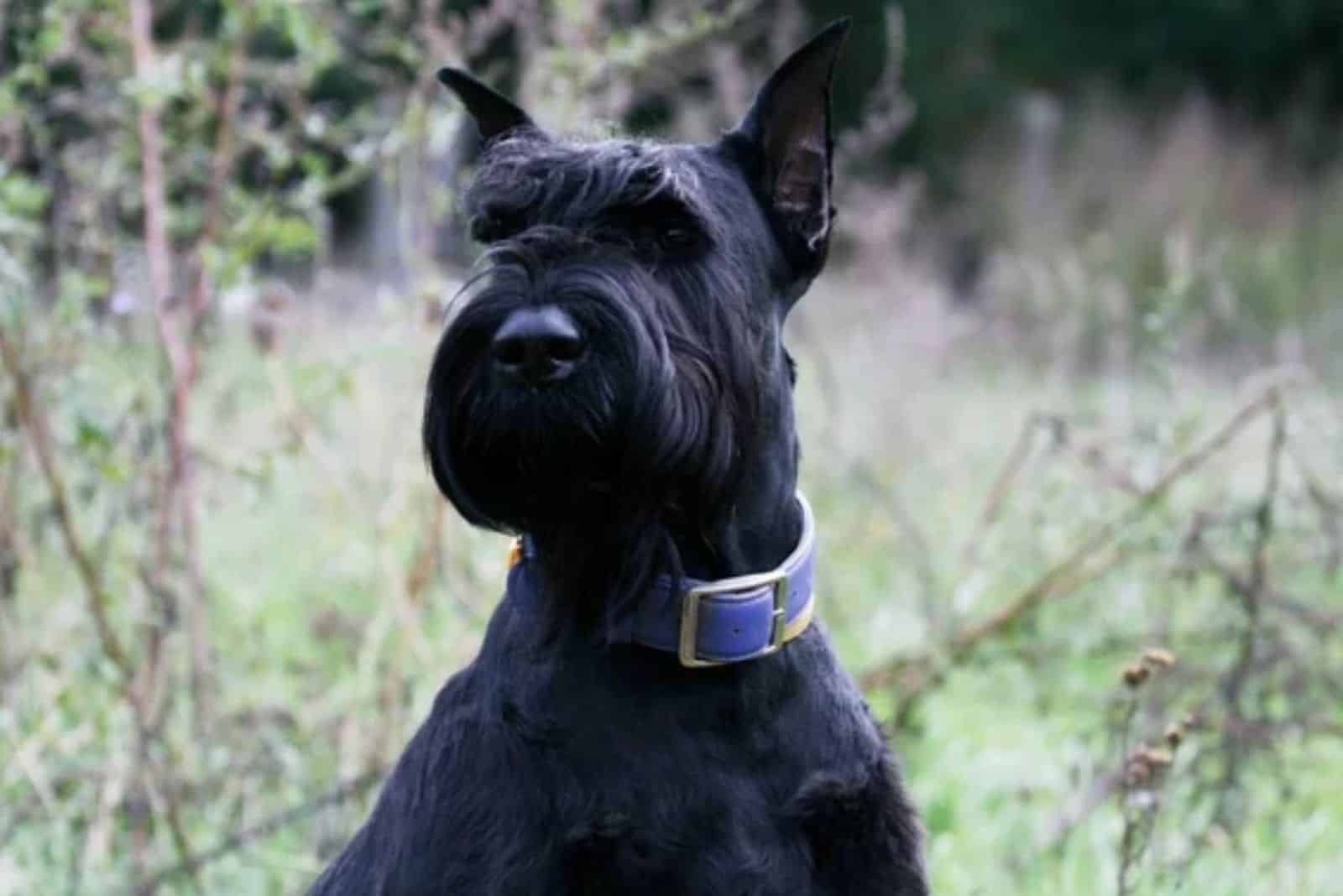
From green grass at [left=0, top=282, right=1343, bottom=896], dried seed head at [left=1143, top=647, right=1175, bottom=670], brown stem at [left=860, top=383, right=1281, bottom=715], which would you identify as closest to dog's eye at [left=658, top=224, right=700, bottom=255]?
dried seed head at [left=1143, top=647, right=1175, bottom=670]

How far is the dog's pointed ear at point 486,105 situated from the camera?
3.36 metres

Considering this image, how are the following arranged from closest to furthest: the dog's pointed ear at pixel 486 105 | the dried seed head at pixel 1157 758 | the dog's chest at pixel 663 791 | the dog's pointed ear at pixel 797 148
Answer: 1. the dog's chest at pixel 663 791
2. the dog's pointed ear at pixel 797 148
3. the dog's pointed ear at pixel 486 105
4. the dried seed head at pixel 1157 758

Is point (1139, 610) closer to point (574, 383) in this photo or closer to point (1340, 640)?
point (1340, 640)

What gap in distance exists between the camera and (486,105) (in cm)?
340

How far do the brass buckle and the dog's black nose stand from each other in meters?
0.43

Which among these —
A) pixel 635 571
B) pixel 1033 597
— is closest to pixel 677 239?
pixel 635 571

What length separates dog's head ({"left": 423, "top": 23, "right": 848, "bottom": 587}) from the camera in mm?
2789

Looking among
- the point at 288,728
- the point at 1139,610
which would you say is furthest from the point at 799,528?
the point at 1139,610

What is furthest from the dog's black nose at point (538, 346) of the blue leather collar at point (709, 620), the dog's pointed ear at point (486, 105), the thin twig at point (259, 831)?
the thin twig at point (259, 831)

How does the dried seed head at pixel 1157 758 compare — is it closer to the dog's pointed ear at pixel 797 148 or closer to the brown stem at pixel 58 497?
the dog's pointed ear at pixel 797 148

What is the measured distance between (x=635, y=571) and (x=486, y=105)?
0.89 meters

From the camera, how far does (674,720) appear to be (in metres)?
3.02

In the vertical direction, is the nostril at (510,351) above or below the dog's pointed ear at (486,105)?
below

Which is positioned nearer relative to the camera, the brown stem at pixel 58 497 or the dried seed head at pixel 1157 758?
the dried seed head at pixel 1157 758
